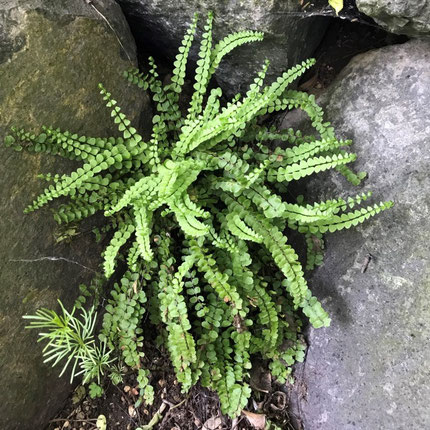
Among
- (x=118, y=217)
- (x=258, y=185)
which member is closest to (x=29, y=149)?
(x=118, y=217)

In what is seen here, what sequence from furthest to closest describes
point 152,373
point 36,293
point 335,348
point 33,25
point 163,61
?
point 163,61, point 152,373, point 335,348, point 36,293, point 33,25

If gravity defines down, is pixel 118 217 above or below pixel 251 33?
below

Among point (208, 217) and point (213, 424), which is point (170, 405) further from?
point (208, 217)

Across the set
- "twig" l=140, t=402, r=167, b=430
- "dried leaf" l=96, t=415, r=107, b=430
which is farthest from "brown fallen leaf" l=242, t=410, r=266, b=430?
"dried leaf" l=96, t=415, r=107, b=430

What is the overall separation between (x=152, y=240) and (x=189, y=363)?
35.5 inches

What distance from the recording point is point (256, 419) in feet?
11.9

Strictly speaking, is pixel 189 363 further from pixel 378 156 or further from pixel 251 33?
pixel 251 33

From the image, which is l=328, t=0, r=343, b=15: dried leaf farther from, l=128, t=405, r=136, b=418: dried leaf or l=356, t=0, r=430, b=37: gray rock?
l=128, t=405, r=136, b=418: dried leaf

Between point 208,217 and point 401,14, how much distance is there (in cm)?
181

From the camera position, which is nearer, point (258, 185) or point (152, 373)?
point (258, 185)

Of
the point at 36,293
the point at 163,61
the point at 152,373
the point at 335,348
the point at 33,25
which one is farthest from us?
the point at 163,61

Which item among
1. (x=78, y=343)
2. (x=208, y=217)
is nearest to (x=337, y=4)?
(x=208, y=217)

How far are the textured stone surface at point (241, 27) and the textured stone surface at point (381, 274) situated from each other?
518 millimetres

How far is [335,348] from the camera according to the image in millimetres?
3574
